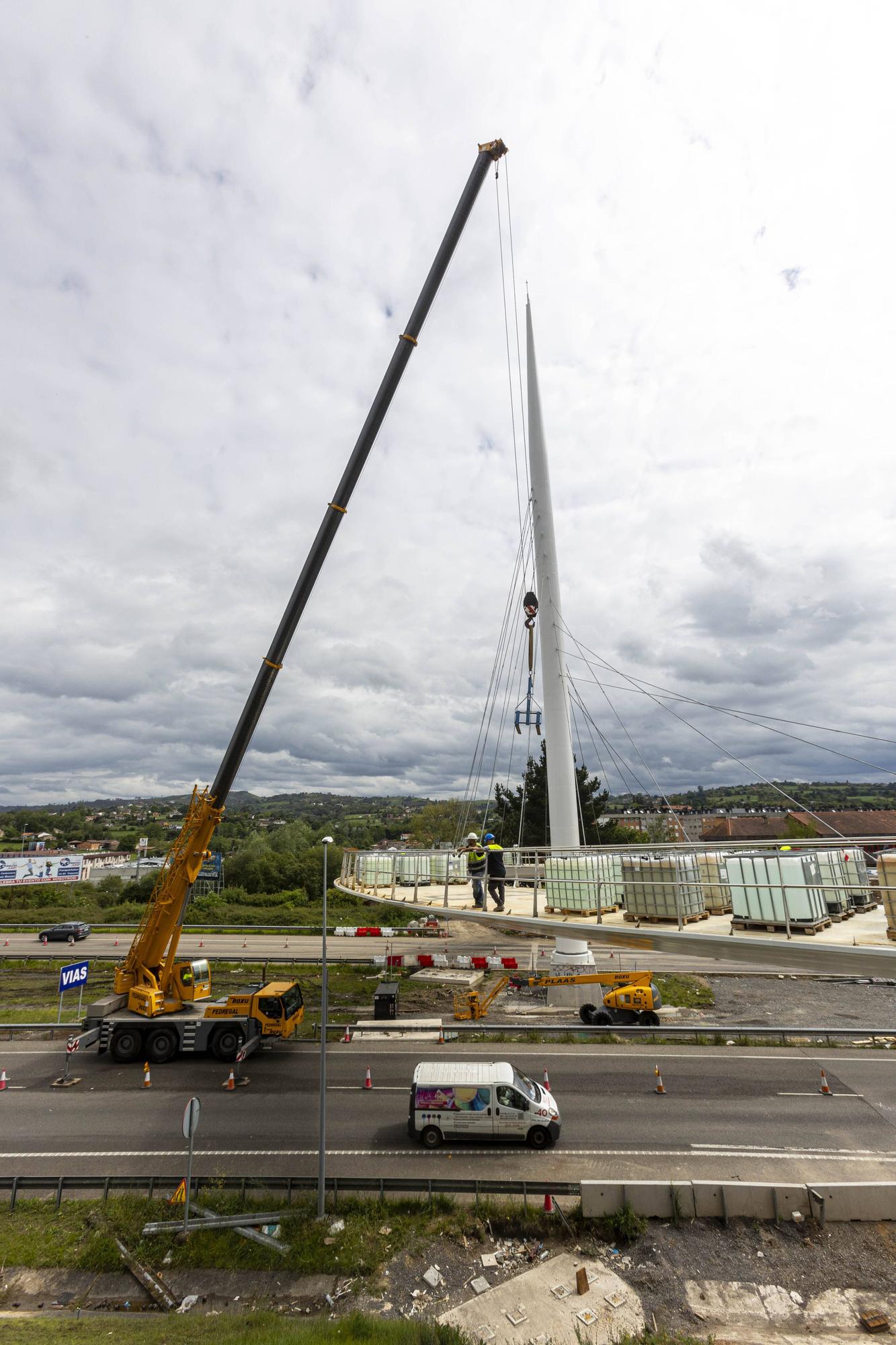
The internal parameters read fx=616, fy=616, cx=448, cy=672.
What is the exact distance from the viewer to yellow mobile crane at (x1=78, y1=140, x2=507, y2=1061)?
16.9 meters

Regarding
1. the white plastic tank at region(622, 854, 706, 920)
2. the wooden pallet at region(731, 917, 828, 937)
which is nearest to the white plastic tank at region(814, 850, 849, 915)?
the wooden pallet at region(731, 917, 828, 937)

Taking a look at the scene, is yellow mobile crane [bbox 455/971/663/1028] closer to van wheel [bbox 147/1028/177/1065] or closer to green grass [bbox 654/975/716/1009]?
green grass [bbox 654/975/716/1009]

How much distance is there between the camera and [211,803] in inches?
668

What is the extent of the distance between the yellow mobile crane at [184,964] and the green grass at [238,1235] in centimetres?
637

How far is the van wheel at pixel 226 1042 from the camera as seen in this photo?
17.4 meters

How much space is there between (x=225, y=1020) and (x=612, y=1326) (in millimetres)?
12461

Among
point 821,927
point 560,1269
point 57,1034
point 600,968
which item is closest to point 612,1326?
point 560,1269

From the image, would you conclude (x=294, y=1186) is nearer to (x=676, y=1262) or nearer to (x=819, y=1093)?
(x=676, y=1262)

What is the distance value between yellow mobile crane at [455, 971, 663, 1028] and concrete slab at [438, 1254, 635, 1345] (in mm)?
10884

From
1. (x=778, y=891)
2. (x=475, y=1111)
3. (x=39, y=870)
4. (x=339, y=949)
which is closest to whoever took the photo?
(x=778, y=891)

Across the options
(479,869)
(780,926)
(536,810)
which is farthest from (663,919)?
(536,810)

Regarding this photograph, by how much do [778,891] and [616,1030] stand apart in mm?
11809

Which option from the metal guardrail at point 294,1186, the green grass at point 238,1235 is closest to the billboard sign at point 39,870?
the metal guardrail at point 294,1186

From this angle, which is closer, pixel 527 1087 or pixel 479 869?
pixel 527 1087
